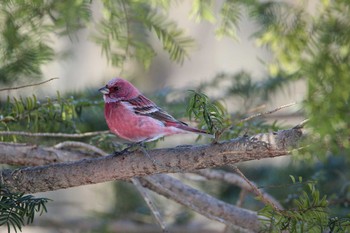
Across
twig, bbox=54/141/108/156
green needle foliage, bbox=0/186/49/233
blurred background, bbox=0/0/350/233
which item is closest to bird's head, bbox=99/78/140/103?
blurred background, bbox=0/0/350/233

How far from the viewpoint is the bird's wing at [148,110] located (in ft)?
7.88

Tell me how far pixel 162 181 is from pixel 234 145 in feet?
2.65

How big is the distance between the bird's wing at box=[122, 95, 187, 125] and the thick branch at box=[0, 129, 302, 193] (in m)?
0.39

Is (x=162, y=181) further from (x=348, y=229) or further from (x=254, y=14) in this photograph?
(x=348, y=229)

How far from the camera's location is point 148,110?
8.15 feet

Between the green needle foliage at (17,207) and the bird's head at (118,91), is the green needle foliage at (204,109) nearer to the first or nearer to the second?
the green needle foliage at (17,207)

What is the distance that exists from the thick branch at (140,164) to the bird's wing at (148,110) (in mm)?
392

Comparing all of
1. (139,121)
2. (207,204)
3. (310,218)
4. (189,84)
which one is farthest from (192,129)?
(189,84)

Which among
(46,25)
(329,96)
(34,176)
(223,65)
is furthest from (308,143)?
(223,65)

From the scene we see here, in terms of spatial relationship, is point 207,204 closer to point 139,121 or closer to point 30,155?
point 139,121

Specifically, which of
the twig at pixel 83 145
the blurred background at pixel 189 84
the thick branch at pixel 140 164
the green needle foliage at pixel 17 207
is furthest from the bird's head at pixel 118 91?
the green needle foliage at pixel 17 207

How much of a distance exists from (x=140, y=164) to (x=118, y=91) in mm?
688

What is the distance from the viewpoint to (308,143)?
4.75 feet

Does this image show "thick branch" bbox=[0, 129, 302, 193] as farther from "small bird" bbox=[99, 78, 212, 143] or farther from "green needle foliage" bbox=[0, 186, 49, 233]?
"small bird" bbox=[99, 78, 212, 143]
